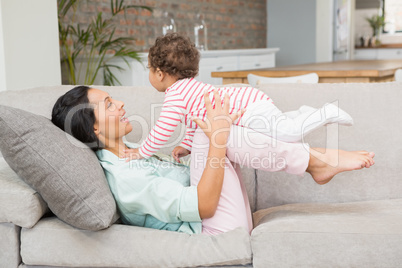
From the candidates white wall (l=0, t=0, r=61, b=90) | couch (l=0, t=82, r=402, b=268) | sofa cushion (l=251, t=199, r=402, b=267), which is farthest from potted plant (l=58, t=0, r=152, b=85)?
sofa cushion (l=251, t=199, r=402, b=267)

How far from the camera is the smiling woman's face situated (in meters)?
1.78

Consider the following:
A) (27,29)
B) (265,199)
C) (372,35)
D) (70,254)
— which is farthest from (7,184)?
(372,35)

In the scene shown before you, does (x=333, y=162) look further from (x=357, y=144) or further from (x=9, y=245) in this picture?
(x=9, y=245)

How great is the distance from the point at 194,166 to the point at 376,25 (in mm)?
8547

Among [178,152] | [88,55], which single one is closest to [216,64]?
[88,55]

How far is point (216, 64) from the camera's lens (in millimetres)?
5637

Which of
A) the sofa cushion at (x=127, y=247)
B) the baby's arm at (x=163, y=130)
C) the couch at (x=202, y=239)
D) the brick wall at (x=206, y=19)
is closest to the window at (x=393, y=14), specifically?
the brick wall at (x=206, y=19)

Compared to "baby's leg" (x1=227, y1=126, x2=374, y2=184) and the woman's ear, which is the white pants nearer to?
"baby's leg" (x1=227, y1=126, x2=374, y2=184)

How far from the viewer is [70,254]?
1643 mm

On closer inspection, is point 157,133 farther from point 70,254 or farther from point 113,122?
point 70,254

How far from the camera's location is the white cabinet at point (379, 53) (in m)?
8.89

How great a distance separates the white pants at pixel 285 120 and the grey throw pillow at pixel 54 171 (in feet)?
1.91

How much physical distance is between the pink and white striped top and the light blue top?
10 cm

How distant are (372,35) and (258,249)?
29.0 feet
